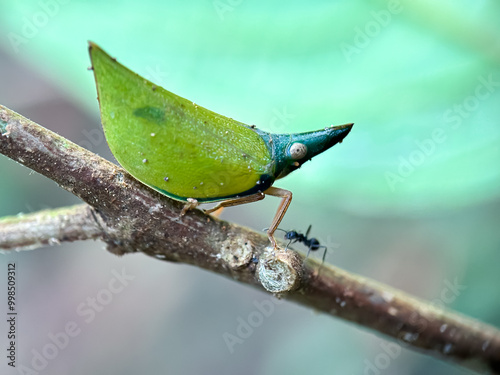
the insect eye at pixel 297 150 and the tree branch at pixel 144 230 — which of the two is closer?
the tree branch at pixel 144 230

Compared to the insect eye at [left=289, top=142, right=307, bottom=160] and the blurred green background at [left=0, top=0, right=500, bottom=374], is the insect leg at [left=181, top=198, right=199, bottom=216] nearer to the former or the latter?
the insect eye at [left=289, top=142, right=307, bottom=160]

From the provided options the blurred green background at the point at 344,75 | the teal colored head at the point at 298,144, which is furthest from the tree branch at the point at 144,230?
the blurred green background at the point at 344,75

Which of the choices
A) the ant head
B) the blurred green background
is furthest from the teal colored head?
the blurred green background

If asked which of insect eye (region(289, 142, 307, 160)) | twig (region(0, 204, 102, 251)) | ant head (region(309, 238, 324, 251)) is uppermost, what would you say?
ant head (region(309, 238, 324, 251))

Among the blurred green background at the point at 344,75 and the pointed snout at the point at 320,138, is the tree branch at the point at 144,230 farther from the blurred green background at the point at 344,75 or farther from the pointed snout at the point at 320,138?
the blurred green background at the point at 344,75

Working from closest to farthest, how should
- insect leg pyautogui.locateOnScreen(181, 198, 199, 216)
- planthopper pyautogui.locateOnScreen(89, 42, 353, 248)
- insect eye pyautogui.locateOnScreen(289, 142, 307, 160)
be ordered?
1. planthopper pyautogui.locateOnScreen(89, 42, 353, 248)
2. insect leg pyautogui.locateOnScreen(181, 198, 199, 216)
3. insect eye pyautogui.locateOnScreen(289, 142, 307, 160)

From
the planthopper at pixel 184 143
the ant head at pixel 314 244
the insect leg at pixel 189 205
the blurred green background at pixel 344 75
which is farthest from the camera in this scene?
the blurred green background at pixel 344 75

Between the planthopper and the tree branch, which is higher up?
the planthopper

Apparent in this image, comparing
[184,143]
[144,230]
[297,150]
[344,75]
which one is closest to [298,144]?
[297,150]
